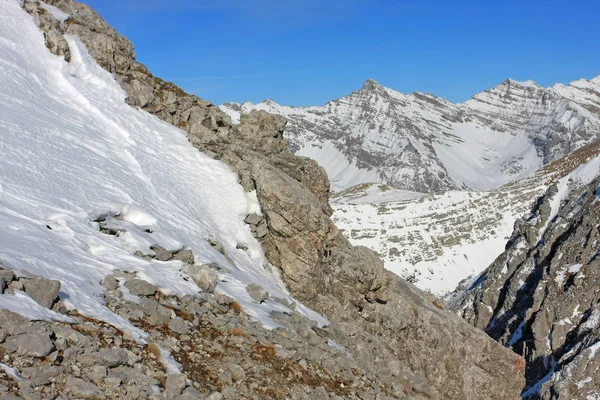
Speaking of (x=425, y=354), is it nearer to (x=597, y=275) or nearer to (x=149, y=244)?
(x=149, y=244)

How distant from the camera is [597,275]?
99.0 m

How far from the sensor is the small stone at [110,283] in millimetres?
14725

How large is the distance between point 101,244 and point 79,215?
6.08 feet

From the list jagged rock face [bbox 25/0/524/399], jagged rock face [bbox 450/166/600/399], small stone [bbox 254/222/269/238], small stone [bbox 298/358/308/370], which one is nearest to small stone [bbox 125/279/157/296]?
small stone [bbox 298/358/308/370]

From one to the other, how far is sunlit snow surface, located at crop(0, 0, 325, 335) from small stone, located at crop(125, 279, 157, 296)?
700mm

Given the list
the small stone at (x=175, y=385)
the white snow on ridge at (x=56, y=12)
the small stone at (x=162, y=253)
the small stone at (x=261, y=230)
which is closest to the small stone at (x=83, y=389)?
the small stone at (x=175, y=385)

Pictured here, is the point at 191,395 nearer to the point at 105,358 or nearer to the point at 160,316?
the point at 105,358

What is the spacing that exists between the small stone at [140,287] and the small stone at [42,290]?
296 centimetres

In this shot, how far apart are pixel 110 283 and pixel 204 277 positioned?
3562 mm

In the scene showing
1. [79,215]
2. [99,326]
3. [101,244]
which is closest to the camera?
[99,326]

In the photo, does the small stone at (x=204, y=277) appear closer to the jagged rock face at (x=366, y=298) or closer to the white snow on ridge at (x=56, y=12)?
the jagged rock face at (x=366, y=298)

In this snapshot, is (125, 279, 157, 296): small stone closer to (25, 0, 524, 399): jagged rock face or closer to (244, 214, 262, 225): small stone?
(25, 0, 524, 399): jagged rock face

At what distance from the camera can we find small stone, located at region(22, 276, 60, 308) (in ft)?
39.4

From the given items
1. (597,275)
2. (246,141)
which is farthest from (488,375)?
(597,275)
